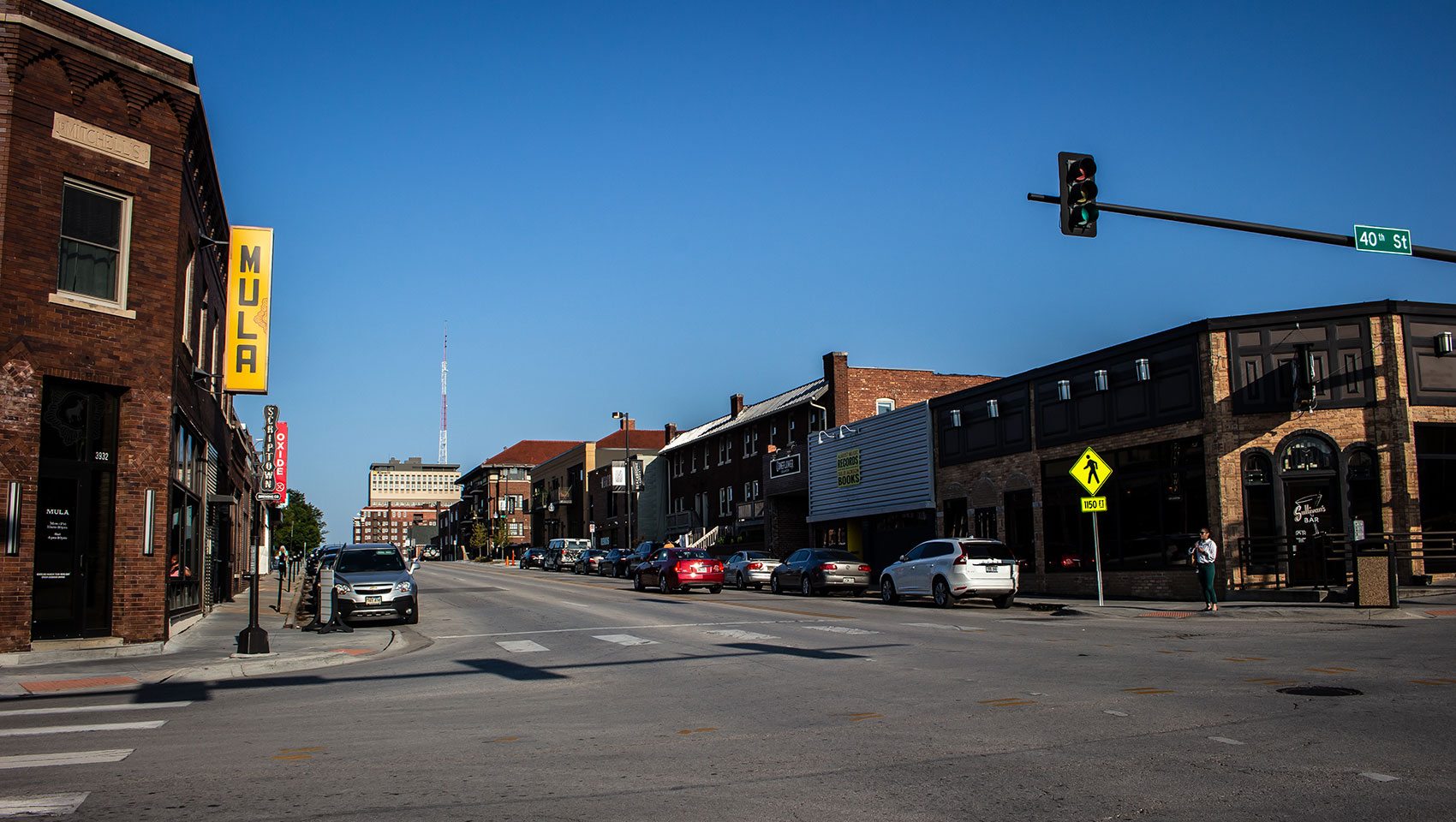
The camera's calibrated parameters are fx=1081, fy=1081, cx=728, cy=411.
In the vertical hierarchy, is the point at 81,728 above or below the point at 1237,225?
below

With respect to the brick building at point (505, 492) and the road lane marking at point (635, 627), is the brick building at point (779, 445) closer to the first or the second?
the road lane marking at point (635, 627)

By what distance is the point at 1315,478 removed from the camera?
80.6 ft

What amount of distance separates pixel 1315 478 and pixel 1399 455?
1732 mm

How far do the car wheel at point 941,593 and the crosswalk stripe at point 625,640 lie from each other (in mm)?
9213

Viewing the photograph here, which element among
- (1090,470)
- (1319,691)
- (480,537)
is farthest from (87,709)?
(480,537)

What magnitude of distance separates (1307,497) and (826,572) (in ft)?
42.8

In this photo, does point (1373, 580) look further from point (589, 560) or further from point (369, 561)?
point (589, 560)

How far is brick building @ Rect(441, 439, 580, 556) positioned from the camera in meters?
123

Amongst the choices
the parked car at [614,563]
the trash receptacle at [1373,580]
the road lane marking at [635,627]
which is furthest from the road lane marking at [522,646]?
the parked car at [614,563]

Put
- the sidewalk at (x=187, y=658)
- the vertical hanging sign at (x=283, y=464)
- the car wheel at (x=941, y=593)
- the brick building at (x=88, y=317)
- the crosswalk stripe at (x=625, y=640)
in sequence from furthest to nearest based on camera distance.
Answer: the vertical hanging sign at (x=283, y=464), the car wheel at (x=941, y=593), the crosswalk stripe at (x=625, y=640), the brick building at (x=88, y=317), the sidewalk at (x=187, y=658)

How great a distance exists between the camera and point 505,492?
419ft

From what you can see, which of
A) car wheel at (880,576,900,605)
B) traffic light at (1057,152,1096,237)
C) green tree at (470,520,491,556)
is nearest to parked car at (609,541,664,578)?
car wheel at (880,576,900,605)

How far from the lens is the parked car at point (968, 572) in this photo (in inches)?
973

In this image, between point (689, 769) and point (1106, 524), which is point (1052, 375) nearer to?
point (1106, 524)
